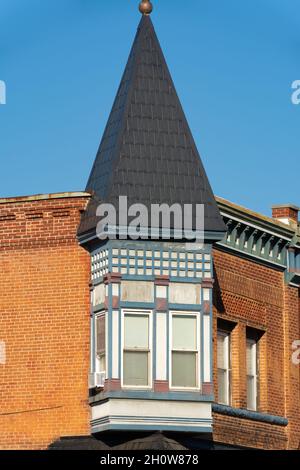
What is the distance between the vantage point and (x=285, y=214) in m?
43.5

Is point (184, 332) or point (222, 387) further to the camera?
point (222, 387)

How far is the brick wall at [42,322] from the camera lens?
3744 cm

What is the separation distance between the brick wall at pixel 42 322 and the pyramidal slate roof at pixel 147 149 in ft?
3.03

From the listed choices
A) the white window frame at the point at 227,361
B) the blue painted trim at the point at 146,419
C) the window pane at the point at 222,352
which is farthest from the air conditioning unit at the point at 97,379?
the white window frame at the point at 227,361

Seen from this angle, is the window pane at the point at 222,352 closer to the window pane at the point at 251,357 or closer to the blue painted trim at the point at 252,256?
the window pane at the point at 251,357

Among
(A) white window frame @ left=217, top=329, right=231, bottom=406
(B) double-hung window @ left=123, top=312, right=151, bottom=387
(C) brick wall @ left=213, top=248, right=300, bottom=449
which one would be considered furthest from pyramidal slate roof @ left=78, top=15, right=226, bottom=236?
(A) white window frame @ left=217, top=329, right=231, bottom=406

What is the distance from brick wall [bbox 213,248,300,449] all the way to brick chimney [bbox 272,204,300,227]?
1.66 metres

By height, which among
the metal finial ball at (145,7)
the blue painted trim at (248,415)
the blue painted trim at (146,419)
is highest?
the metal finial ball at (145,7)

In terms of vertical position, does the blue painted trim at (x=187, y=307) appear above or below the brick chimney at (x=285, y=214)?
below

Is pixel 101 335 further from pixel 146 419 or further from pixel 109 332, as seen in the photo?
pixel 146 419

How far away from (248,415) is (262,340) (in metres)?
2.22

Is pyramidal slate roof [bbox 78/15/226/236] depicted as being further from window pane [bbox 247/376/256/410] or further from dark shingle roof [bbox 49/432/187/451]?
window pane [bbox 247/376/256/410]

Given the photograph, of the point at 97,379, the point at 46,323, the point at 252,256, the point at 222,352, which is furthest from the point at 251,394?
the point at 46,323

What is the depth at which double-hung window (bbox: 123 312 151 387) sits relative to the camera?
3650 centimetres
